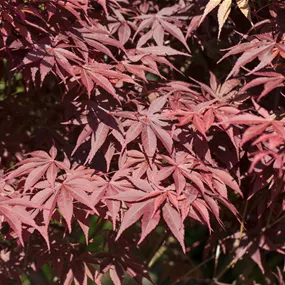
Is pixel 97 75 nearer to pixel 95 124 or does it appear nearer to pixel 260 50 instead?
pixel 95 124

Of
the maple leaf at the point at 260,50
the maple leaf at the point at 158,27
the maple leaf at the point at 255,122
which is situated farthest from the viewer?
the maple leaf at the point at 158,27

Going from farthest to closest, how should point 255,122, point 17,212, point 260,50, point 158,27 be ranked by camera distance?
point 158,27, point 260,50, point 17,212, point 255,122

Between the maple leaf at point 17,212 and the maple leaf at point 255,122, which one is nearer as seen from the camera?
the maple leaf at point 255,122

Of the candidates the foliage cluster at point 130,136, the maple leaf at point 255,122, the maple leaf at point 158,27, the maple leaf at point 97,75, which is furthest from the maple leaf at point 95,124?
the maple leaf at point 255,122

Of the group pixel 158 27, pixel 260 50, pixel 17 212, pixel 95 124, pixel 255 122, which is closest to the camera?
pixel 255 122

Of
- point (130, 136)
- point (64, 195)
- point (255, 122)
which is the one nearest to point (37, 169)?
point (64, 195)

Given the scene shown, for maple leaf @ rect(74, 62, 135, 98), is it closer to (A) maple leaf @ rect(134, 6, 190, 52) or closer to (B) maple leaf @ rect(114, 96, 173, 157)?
(B) maple leaf @ rect(114, 96, 173, 157)

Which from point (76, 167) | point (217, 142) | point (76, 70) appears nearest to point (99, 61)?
point (76, 70)

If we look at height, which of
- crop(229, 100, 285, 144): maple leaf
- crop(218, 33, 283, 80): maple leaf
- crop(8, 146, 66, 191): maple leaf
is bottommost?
crop(8, 146, 66, 191): maple leaf

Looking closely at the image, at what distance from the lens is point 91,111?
1857 mm

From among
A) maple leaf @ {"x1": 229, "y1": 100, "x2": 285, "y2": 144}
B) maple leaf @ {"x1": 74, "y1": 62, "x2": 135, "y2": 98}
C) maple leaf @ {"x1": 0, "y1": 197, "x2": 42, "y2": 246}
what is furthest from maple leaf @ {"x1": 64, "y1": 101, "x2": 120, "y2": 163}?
maple leaf @ {"x1": 229, "y1": 100, "x2": 285, "y2": 144}

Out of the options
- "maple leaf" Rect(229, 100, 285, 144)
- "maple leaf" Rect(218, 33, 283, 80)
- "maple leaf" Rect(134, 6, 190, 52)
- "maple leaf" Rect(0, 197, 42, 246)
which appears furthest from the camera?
"maple leaf" Rect(134, 6, 190, 52)

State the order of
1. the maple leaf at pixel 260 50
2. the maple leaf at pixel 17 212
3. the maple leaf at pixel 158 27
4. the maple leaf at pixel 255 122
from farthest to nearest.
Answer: the maple leaf at pixel 158 27, the maple leaf at pixel 260 50, the maple leaf at pixel 17 212, the maple leaf at pixel 255 122

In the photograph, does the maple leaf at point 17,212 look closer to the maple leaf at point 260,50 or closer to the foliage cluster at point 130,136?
the foliage cluster at point 130,136
